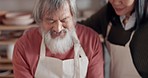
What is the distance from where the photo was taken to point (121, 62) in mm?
1304

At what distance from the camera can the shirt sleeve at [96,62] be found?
121 cm

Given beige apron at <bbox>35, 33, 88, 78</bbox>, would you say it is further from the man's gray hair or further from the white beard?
the man's gray hair

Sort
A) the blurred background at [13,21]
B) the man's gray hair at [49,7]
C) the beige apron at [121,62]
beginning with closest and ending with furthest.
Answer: the man's gray hair at [49,7] < the beige apron at [121,62] < the blurred background at [13,21]

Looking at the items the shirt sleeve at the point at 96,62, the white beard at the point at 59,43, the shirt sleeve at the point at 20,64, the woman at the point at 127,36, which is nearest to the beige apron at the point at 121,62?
the woman at the point at 127,36

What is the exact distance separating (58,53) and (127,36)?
0.34 metres

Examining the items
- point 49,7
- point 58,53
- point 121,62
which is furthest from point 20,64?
point 121,62

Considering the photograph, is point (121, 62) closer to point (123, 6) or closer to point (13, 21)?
point (123, 6)

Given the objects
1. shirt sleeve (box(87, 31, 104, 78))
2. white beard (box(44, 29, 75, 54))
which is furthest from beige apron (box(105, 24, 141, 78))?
white beard (box(44, 29, 75, 54))

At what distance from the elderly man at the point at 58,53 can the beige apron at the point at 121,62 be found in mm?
120

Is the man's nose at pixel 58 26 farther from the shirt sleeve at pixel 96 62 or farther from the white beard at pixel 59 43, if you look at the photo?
the shirt sleeve at pixel 96 62

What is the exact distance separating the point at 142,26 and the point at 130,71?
223 mm

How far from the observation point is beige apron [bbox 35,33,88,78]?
A: 1.21 m

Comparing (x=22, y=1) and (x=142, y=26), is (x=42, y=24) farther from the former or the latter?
(x=22, y=1)

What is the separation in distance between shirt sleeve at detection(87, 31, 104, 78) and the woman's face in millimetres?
164
